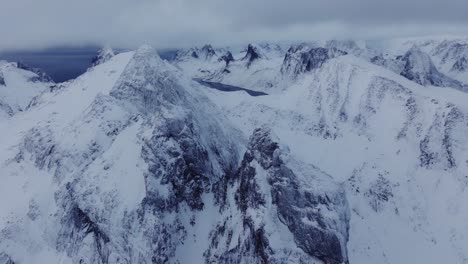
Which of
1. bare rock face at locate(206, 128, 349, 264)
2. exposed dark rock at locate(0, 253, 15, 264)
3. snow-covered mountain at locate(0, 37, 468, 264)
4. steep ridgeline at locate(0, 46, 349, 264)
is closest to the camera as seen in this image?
bare rock face at locate(206, 128, 349, 264)

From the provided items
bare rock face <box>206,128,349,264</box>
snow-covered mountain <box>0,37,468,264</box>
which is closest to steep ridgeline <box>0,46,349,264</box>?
bare rock face <box>206,128,349,264</box>

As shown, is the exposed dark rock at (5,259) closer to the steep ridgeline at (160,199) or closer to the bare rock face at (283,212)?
the steep ridgeline at (160,199)

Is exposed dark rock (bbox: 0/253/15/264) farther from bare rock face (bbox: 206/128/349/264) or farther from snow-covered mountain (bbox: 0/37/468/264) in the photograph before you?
bare rock face (bbox: 206/128/349/264)

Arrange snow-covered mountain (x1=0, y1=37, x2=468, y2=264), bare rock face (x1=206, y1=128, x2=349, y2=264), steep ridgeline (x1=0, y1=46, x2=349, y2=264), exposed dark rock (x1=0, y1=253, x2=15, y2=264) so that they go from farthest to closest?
1. exposed dark rock (x1=0, y1=253, x2=15, y2=264)
2. snow-covered mountain (x1=0, y1=37, x2=468, y2=264)
3. steep ridgeline (x1=0, y1=46, x2=349, y2=264)
4. bare rock face (x1=206, y1=128, x2=349, y2=264)

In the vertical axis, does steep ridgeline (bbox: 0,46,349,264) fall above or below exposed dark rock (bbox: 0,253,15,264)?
above

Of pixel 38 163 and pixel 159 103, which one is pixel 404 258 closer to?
pixel 159 103

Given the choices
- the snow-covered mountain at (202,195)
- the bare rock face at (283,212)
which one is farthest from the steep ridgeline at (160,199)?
the snow-covered mountain at (202,195)

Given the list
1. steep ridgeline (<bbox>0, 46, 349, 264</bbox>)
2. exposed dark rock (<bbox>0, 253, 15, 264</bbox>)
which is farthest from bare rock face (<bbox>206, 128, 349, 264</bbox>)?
exposed dark rock (<bbox>0, 253, 15, 264</bbox>)

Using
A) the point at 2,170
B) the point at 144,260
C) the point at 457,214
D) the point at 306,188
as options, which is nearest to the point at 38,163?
the point at 2,170

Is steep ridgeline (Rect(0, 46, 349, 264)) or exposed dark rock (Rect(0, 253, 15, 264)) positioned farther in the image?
exposed dark rock (Rect(0, 253, 15, 264))
